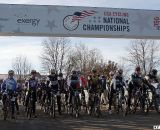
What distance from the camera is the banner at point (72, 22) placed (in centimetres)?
2153

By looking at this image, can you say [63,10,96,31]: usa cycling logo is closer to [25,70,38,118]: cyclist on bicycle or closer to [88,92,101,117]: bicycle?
[25,70,38,118]: cyclist on bicycle

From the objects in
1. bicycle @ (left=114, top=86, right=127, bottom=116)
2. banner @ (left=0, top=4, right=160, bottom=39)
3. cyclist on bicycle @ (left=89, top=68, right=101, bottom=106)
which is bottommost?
bicycle @ (left=114, top=86, right=127, bottom=116)

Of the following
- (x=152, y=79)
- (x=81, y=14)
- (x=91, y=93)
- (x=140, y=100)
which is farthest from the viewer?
(x=81, y=14)

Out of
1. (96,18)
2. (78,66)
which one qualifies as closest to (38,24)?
(96,18)

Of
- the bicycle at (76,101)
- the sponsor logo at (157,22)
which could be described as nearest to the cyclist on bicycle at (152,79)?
the bicycle at (76,101)

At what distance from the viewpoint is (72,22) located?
2181 centimetres

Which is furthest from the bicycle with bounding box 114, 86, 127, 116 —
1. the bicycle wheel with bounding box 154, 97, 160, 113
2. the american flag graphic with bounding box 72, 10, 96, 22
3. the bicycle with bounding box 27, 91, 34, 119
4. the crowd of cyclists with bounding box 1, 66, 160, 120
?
the american flag graphic with bounding box 72, 10, 96, 22

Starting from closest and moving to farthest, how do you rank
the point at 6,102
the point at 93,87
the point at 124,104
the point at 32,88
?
the point at 6,102, the point at 32,88, the point at 93,87, the point at 124,104

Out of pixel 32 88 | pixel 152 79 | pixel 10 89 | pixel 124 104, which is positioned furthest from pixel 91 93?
pixel 10 89

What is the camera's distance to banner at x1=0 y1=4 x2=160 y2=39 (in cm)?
2153

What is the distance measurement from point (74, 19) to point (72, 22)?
0.20 metres

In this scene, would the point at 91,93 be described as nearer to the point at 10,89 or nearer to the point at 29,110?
the point at 29,110

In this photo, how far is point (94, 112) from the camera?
1892 cm

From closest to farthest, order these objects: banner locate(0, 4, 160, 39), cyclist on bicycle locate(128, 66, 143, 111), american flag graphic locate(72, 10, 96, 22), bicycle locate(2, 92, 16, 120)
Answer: bicycle locate(2, 92, 16, 120) < cyclist on bicycle locate(128, 66, 143, 111) < banner locate(0, 4, 160, 39) < american flag graphic locate(72, 10, 96, 22)
